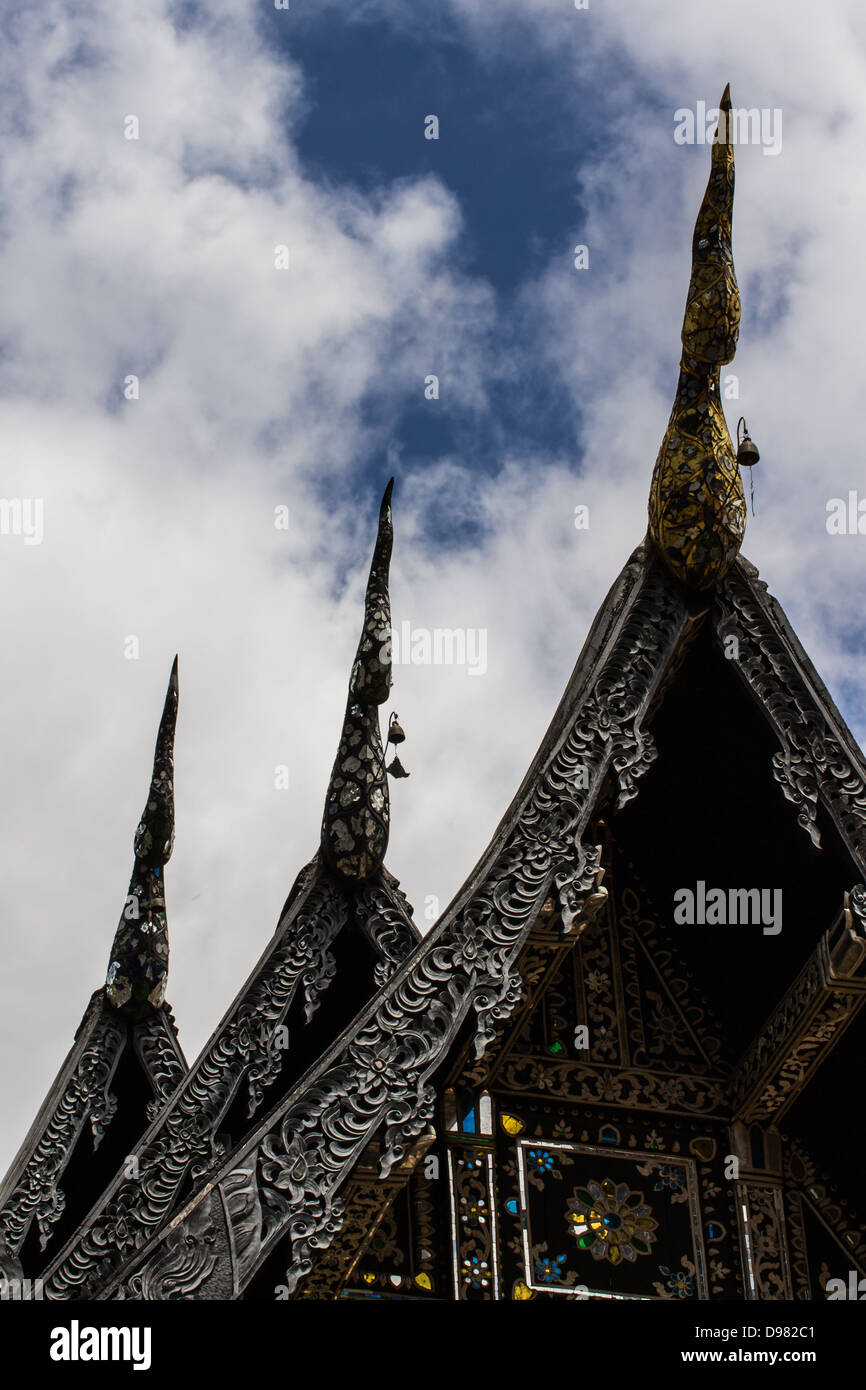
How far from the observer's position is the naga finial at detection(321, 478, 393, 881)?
7.52 m

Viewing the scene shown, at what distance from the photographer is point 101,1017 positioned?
30.1 feet

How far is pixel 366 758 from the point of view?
755 cm

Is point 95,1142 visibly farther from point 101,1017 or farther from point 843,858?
point 843,858

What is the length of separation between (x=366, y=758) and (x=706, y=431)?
2075 millimetres

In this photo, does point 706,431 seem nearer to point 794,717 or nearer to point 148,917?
point 794,717

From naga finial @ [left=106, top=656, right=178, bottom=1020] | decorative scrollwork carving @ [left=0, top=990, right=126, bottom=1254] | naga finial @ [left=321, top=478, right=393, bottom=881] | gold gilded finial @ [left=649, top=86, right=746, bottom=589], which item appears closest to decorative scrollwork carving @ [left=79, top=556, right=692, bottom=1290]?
gold gilded finial @ [left=649, top=86, right=746, bottom=589]

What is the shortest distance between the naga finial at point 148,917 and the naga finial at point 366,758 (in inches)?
72.7

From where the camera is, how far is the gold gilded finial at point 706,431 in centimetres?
669

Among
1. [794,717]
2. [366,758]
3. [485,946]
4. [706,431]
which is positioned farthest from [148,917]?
[706,431]

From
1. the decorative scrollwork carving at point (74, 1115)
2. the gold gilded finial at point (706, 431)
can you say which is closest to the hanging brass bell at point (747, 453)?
the gold gilded finial at point (706, 431)

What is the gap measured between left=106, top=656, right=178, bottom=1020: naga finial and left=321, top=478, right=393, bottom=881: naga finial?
1.85 metres

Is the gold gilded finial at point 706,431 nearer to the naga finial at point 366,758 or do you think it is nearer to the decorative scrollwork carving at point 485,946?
the decorative scrollwork carving at point 485,946
